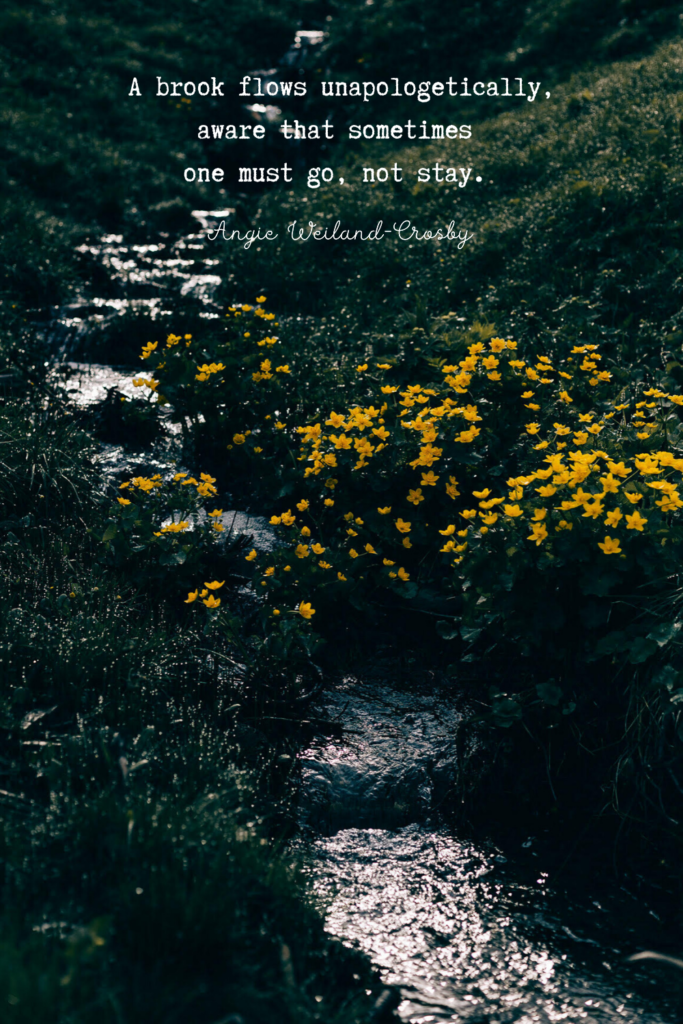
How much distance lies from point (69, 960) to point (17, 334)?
6308 mm

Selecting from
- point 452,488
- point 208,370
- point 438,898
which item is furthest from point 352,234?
point 438,898

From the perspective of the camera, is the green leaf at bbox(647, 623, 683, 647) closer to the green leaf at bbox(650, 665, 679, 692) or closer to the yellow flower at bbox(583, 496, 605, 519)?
the green leaf at bbox(650, 665, 679, 692)

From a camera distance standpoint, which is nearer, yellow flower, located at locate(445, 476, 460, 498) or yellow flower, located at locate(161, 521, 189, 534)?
yellow flower, located at locate(161, 521, 189, 534)

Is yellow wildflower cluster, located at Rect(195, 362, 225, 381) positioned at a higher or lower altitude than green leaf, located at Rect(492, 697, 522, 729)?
higher

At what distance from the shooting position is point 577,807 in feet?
10.8

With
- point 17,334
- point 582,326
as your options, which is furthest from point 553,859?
point 17,334

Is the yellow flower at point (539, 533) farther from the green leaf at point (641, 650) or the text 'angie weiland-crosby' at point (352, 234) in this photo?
the text 'angie weiland-crosby' at point (352, 234)

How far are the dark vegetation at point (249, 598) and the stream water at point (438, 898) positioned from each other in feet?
0.46

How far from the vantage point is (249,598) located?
422cm

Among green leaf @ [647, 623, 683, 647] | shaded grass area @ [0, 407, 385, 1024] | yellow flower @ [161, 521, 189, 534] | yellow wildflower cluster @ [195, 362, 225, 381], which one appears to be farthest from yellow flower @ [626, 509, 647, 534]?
yellow wildflower cluster @ [195, 362, 225, 381]

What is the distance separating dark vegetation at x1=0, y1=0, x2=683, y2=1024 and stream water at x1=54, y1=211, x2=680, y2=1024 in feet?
0.46

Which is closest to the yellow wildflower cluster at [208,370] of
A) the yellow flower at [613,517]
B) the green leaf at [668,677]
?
the yellow flower at [613,517]

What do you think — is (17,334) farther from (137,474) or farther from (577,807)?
(577,807)

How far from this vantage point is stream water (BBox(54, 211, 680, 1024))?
2568mm
